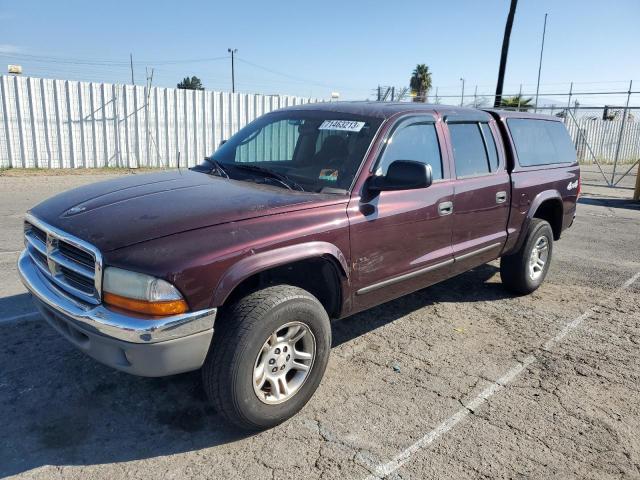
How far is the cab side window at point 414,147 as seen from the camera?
3633 mm

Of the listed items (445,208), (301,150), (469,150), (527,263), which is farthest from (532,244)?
(301,150)

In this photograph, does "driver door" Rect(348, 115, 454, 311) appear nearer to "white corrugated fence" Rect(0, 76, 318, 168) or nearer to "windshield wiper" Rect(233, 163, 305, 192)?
"windshield wiper" Rect(233, 163, 305, 192)

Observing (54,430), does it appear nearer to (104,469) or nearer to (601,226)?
(104,469)

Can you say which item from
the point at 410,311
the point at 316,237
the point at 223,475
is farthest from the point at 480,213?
the point at 223,475

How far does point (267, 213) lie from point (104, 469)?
63.5 inches

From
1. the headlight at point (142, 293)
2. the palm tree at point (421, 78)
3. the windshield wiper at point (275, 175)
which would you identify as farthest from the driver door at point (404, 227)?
the palm tree at point (421, 78)

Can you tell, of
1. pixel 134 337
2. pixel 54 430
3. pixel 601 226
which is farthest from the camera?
pixel 601 226

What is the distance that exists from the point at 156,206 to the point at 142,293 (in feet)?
2.37

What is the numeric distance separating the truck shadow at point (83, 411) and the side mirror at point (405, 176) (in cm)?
184

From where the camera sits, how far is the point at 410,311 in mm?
4844

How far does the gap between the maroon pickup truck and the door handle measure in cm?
2

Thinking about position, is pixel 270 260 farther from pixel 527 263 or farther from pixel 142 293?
pixel 527 263

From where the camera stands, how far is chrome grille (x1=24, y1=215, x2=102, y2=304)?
2.59m

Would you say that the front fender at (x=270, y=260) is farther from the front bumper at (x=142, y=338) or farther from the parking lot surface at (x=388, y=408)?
the parking lot surface at (x=388, y=408)
